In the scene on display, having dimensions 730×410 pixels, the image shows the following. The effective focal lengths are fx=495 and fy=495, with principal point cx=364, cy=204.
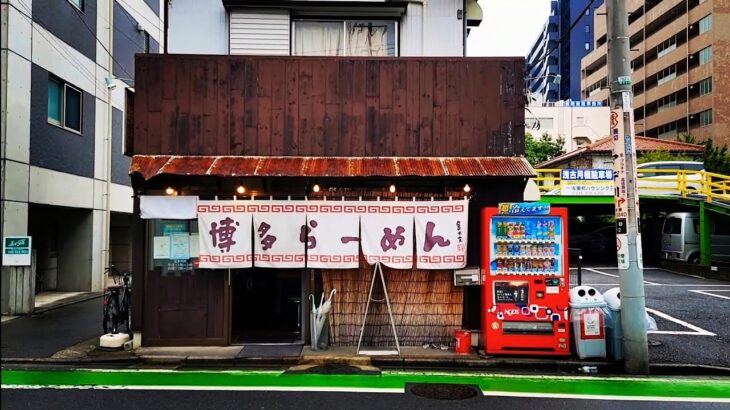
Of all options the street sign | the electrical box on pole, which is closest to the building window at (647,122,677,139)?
the electrical box on pole

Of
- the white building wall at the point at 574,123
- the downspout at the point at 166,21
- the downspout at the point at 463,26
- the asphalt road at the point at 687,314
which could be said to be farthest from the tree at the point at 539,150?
the downspout at the point at 166,21

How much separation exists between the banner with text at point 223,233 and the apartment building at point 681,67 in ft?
139

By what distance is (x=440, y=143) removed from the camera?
30.7 ft

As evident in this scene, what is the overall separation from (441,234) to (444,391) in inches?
113

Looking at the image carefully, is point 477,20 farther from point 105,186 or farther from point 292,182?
point 105,186

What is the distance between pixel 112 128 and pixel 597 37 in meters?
67.4

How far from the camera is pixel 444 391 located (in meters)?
6.79

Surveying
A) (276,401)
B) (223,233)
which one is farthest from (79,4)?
(276,401)

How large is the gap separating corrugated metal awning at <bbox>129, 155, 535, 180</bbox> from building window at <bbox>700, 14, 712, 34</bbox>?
157 feet

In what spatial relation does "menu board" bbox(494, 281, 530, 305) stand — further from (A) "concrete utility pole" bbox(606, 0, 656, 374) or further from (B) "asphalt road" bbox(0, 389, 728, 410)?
(B) "asphalt road" bbox(0, 389, 728, 410)

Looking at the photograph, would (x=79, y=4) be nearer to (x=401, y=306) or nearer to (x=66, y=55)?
(x=66, y=55)

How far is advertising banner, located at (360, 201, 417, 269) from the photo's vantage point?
8.77m

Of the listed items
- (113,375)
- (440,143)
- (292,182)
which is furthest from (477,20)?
(113,375)

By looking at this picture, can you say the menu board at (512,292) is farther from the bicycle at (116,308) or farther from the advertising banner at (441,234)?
the bicycle at (116,308)
